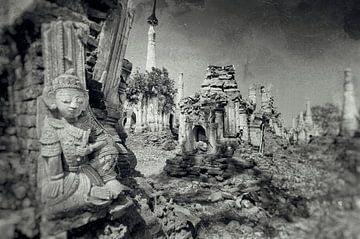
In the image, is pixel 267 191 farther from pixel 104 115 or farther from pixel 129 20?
pixel 129 20

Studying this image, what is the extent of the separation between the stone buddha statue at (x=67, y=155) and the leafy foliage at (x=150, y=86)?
13296 millimetres

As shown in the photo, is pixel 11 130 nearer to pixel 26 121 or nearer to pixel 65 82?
pixel 26 121

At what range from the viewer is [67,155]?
1.87 metres

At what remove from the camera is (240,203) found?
14.9 ft

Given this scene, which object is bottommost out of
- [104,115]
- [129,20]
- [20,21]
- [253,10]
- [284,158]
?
[284,158]

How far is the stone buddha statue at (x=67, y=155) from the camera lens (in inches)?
70.9

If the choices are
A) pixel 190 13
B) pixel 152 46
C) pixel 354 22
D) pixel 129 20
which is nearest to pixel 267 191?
pixel 354 22

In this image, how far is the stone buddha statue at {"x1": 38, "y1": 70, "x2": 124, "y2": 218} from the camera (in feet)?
5.90

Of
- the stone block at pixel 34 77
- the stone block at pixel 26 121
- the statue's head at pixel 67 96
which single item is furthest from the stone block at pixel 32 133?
the stone block at pixel 34 77

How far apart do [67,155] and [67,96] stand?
19.5 inches

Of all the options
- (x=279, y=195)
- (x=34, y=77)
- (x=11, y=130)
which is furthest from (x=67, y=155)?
(x=279, y=195)

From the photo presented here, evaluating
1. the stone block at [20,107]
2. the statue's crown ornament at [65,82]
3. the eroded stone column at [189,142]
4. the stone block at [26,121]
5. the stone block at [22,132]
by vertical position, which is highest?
the statue's crown ornament at [65,82]

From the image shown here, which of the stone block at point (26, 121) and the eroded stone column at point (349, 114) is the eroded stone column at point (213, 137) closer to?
the eroded stone column at point (349, 114)

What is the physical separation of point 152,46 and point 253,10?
44.4 ft
